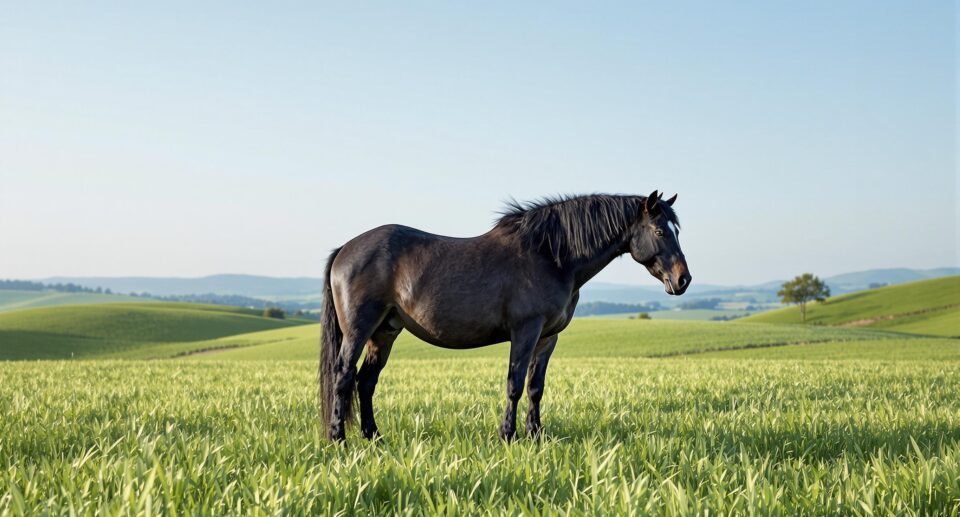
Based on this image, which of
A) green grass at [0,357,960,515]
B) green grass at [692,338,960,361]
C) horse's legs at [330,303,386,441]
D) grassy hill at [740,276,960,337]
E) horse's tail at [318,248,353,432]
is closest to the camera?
green grass at [0,357,960,515]

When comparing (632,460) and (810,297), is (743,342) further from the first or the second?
(810,297)

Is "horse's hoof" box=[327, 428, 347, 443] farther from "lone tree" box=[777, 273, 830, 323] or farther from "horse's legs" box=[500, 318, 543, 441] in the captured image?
"lone tree" box=[777, 273, 830, 323]

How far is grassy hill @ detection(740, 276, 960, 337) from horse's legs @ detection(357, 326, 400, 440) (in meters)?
71.2

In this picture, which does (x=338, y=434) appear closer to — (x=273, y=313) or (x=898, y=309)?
(x=898, y=309)

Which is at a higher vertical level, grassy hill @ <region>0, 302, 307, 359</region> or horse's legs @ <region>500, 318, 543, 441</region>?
horse's legs @ <region>500, 318, 543, 441</region>

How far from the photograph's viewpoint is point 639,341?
4475 cm

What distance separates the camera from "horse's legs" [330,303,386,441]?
6.49m

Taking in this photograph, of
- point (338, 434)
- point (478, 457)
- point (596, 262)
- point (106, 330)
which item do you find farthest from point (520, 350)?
point (106, 330)

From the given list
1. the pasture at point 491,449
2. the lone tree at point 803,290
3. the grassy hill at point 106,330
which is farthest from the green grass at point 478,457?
the lone tree at point 803,290

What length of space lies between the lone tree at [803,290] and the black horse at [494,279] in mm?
90863

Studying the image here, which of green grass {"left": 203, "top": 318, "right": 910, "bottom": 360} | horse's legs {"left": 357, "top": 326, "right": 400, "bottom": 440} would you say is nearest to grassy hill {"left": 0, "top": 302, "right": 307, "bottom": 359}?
green grass {"left": 203, "top": 318, "right": 910, "bottom": 360}

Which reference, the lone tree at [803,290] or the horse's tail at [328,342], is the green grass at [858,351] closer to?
the horse's tail at [328,342]

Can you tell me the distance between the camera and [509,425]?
257 inches

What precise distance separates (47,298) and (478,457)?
680 ft
